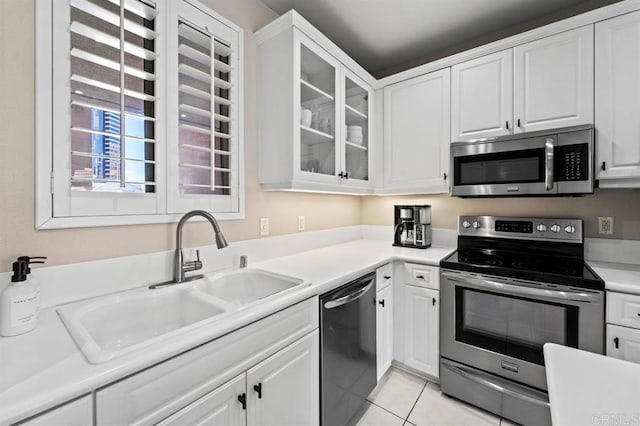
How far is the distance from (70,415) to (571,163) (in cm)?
240

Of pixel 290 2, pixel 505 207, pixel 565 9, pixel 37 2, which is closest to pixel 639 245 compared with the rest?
pixel 505 207

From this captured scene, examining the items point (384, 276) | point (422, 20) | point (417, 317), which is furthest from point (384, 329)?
point (422, 20)

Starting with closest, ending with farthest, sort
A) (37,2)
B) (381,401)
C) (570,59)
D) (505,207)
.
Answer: (37,2)
(570,59)
(381,401)
(505,207)

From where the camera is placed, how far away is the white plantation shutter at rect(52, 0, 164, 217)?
1077 millimetres

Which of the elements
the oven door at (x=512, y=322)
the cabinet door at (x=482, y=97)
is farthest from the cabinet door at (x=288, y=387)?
the cabinet door at (x=482, y=97)

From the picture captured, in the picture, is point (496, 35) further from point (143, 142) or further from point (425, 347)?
point (143, 142)

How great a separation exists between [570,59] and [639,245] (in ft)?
4.00

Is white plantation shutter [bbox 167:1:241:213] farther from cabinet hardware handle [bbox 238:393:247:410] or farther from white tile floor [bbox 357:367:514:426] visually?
white tile floor [bbox 357:367:514:426]

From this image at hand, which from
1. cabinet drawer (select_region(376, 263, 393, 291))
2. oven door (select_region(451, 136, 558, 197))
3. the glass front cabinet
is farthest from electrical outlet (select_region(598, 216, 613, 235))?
the glass front cabinet

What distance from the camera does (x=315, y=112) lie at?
1899mm

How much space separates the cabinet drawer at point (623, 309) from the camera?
52.6 inches

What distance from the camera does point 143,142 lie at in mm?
1318

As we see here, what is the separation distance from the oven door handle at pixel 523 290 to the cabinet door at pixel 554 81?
1.01m

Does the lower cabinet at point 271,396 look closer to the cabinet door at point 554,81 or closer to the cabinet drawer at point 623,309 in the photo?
the cabinet drawer at point 623,309
